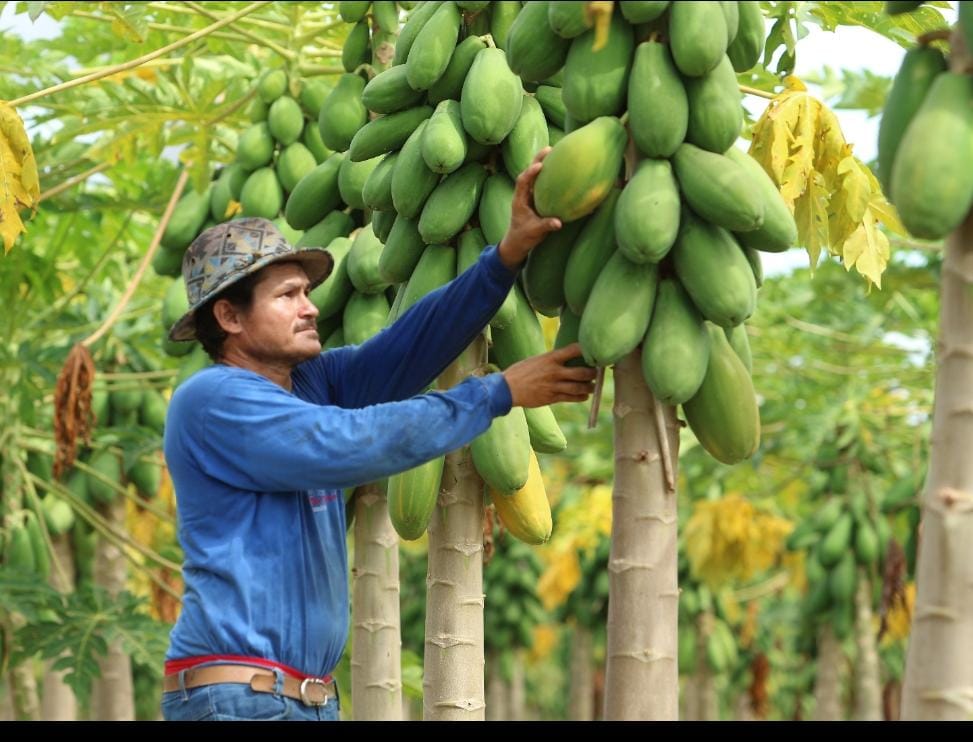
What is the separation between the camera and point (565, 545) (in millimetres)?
9750

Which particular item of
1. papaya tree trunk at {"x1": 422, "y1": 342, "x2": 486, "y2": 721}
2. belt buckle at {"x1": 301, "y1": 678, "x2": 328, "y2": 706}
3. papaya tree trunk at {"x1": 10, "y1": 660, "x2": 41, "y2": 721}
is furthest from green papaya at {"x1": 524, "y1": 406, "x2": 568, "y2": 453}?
papaya tree trunk at {"x1": 10, "y1": 660, "x2": 41, "y2": 721}

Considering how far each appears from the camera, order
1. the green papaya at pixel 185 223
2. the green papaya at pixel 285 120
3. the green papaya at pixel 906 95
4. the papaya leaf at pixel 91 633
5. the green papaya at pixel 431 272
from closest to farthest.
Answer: the green papaya at pixel 906 95 → the green papaya at pixel 431 272 → the green papaya at pixel 285 120 → the green papaya at pixel 185 223 → the papaya leaf at pixel 91 633

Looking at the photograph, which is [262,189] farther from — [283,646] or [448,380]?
[283,646]

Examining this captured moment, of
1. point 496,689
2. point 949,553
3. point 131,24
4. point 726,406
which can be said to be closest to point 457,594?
point 726,406

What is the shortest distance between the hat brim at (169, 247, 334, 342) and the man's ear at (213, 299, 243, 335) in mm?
30

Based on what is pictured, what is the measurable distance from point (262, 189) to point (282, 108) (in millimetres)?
230

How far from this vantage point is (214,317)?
3.05 metres

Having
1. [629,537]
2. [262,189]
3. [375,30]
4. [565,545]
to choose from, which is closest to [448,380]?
[629,537]

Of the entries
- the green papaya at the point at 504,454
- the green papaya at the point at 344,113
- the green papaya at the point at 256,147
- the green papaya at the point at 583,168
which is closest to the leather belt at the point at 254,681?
the green papaya at the point at 504,454

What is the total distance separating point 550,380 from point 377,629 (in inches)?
47.9

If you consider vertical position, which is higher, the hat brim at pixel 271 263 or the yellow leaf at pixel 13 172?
the yellow leaf at pixel 13 172

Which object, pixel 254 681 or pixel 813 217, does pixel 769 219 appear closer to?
pixel 813 217

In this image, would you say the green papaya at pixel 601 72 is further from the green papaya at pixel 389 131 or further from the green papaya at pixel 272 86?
the green papaya at pixel 272 86

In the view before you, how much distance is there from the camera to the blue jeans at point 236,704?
2678mm
